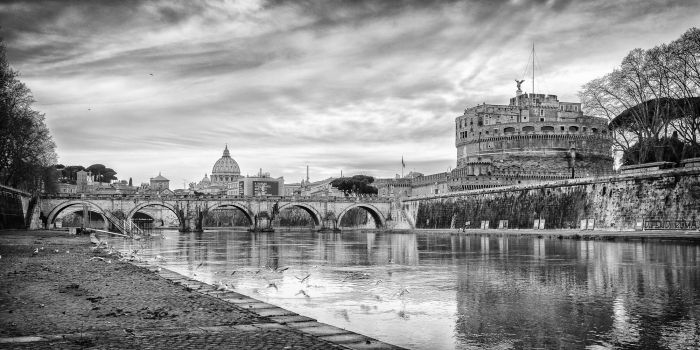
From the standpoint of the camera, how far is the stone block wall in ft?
145

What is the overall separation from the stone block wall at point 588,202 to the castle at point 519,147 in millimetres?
29712

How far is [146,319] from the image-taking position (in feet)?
30.6

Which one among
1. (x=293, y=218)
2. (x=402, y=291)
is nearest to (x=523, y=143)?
(x=293, y=218)

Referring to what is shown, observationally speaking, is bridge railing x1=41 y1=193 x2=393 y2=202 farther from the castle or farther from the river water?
the river water

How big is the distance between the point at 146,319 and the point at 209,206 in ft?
283

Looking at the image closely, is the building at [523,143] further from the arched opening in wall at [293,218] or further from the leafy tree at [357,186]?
the arched opening in wall at [293,218]

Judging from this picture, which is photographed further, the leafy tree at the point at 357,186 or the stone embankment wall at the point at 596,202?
the leafy tree at the point at 357,186

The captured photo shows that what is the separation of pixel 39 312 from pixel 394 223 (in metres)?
92.8

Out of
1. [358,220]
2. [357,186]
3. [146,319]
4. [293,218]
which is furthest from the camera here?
[357,186]

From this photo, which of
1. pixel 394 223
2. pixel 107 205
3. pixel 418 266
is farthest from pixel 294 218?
pixel 418 266

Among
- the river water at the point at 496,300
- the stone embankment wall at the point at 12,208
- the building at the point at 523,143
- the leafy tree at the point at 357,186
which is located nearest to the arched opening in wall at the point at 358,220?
the leafy tree at the point at 357,186

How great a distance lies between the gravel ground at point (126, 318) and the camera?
7.62m

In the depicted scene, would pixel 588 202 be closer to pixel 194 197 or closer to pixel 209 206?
pixel 209 206

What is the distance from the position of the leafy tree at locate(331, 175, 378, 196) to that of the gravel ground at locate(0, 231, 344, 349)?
140380 millimetres
